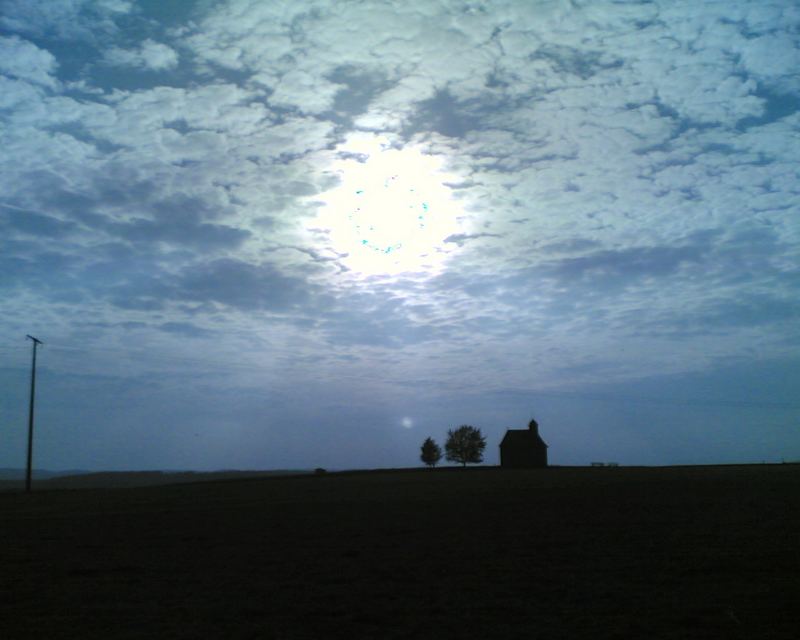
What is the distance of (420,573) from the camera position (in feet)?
62.8

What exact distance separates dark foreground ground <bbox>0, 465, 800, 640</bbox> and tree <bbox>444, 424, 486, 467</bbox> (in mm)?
115101

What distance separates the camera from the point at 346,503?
1651 inches

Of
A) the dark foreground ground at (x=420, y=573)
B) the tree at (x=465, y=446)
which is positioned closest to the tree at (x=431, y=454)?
the tree at (x=465, y=446)

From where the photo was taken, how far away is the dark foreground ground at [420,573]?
1418 centimetres

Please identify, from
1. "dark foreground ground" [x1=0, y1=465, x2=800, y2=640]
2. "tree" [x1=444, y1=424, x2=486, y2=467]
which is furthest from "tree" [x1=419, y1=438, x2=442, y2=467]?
"dark foreground ground" [x1=0, y1=465, x2=800, y2=640]

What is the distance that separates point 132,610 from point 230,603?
6.84 ft

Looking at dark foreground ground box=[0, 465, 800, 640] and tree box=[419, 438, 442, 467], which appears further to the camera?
tree box=[419, 438, 442, 467]

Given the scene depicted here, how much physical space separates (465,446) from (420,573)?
133 meters

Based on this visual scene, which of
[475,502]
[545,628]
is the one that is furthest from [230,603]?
[475,502]

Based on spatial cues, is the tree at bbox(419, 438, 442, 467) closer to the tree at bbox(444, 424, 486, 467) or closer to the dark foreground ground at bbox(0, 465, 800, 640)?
the tree at bbox(444, 424, 486, 467)

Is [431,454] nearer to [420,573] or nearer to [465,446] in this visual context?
[465,446]

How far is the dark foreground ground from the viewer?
46.5ft

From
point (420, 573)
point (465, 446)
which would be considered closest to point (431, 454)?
point (465, 446)

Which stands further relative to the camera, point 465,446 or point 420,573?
point 465,446
